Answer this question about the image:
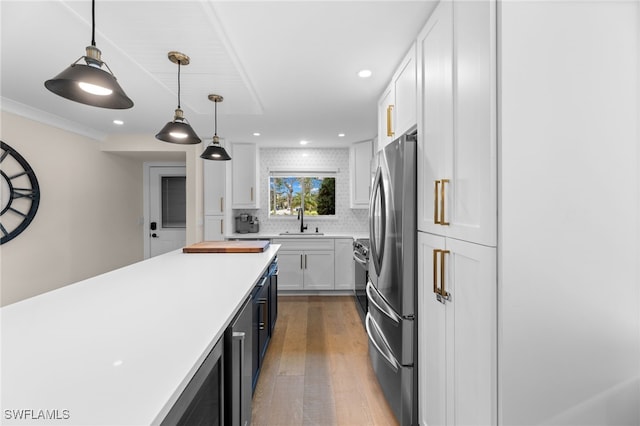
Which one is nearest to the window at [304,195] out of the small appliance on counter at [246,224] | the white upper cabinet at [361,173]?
the small appliance on counter at [246,224]

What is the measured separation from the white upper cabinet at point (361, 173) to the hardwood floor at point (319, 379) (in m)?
1.83

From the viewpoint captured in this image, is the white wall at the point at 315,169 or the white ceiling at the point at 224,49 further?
the white wall at the point at 315,169

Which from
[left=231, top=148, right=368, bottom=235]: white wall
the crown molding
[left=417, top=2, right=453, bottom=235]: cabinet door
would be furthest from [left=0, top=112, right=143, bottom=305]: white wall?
[left=417, top=2, right=453, bottom=235]: cabinet door

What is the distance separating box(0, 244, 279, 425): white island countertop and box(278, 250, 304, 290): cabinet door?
2957 millimetres

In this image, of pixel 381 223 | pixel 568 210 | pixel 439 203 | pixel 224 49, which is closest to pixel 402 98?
pixel 381 223

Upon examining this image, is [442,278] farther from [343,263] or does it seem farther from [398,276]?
[343,263]

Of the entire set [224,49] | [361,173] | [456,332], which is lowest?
[456,332]

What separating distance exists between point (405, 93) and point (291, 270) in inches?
127

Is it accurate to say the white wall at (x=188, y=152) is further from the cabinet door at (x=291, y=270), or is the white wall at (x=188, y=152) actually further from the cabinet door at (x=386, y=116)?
the cabinet door at (x=386, y=116)

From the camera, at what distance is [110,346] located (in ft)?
2.72

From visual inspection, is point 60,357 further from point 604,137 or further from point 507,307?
point 604,137

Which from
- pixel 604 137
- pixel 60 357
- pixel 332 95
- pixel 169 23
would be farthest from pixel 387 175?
pixel 60 357

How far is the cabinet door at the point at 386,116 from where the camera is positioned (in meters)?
2.25

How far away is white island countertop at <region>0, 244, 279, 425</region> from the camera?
58 cm
